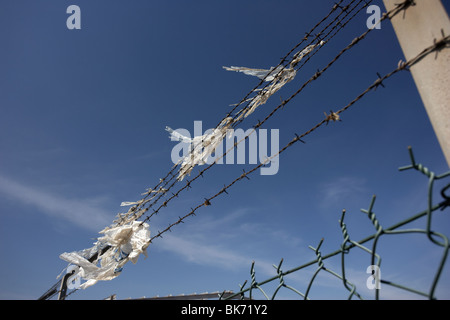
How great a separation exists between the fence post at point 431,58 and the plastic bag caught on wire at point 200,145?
5.22 ft

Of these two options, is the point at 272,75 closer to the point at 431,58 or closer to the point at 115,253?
the point at 431,58

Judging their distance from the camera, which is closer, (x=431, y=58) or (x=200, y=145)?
(x=431, y=58)

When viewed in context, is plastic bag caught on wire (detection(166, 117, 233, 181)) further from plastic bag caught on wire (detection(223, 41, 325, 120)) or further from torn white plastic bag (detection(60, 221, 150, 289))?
torn white plastic bag (detection(60, 221, 150, 289))

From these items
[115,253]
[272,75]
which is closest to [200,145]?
[272,75]

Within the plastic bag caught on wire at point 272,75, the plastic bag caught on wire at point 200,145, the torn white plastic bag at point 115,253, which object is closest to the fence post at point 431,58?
the plastic bag caught on wire at point 272,75

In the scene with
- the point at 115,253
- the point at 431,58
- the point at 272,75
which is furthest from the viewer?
the point at 115,253

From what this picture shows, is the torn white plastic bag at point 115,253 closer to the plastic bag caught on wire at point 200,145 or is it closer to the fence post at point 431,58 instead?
the plastic bag caught on wire at point 200,145

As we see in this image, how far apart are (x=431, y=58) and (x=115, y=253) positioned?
3.62 metres

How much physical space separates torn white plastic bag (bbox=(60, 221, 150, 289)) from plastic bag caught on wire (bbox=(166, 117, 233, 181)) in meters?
0.95

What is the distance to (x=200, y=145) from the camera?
114 inches

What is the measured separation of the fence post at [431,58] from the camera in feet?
3.82

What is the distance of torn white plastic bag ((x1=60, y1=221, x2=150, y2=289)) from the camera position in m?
3.30

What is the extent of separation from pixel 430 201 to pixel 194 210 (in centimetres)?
202
